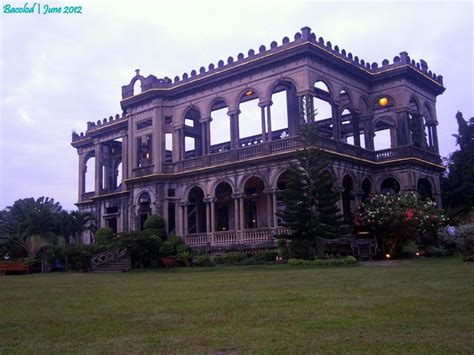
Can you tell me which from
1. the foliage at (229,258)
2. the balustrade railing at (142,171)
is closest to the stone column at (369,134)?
the foliage at (229,258)

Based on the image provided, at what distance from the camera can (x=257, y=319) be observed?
845cm

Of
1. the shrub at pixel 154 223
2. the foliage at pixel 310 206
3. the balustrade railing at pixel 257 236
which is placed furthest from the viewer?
the shrub at pixel 154 223

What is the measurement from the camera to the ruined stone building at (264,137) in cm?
2800

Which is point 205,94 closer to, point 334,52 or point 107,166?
point 334,52

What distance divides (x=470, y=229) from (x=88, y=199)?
3199 centimetres

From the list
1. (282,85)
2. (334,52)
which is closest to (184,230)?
(282,85)

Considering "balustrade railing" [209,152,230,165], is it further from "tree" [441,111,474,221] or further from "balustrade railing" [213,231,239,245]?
"tree" [441,111,474,221]

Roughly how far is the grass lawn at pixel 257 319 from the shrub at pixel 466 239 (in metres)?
6.70

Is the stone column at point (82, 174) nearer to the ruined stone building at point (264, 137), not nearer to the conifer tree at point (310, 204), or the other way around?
the ruined stone building at point (264, 137)

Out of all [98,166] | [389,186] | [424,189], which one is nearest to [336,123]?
[389,186]

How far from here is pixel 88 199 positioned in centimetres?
4416

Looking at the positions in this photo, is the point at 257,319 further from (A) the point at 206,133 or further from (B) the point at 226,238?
(A) the point at 206,133

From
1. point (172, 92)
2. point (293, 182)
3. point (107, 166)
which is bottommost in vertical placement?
point (293, 182)

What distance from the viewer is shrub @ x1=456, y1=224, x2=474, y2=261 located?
20.0m
